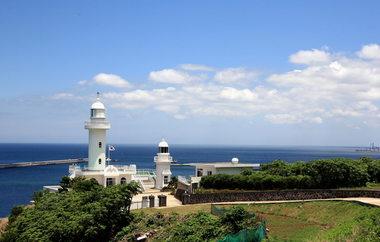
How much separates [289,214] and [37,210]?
21.5 meters

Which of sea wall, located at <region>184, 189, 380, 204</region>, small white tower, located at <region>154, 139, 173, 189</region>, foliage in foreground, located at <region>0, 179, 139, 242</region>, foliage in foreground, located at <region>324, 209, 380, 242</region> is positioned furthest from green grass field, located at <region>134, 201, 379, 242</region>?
small white tower, located at <region>154, 139, 173, 189</region>

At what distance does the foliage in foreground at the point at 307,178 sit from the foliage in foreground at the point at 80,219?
10.3 meters

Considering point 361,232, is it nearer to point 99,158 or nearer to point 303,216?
point 303,216

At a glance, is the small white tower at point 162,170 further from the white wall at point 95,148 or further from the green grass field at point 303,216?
the green grass field at point 303,216

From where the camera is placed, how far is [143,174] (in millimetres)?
51219

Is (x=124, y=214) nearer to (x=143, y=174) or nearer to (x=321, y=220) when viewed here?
(x=321, y=220)

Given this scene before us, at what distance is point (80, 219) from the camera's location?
79.4 ft

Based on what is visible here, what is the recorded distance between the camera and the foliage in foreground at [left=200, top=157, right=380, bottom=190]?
32.1m

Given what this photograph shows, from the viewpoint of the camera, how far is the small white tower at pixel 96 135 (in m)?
43.2

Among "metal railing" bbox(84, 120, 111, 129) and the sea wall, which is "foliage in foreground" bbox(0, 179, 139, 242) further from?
"metal railing" bbox(84, 120, 111, 129)

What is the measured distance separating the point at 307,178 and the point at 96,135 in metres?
26.6

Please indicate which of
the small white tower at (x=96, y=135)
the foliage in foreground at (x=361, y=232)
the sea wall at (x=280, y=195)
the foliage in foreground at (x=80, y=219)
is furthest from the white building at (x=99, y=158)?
the foliage in foreground at (x=361, y=232)

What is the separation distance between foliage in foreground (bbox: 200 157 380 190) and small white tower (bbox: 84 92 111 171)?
52.6 feet

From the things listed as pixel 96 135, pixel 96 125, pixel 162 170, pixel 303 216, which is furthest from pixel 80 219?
pixel 162 170
